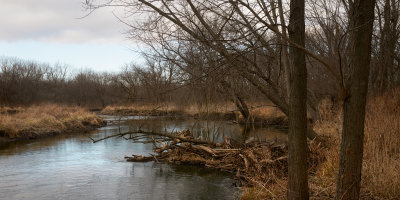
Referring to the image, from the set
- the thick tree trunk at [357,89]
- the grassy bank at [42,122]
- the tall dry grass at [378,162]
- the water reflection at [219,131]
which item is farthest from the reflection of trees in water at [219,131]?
the thick tree trunk at [357,89]

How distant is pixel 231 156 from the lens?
36.1 ft

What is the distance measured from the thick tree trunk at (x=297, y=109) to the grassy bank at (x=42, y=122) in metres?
18.2

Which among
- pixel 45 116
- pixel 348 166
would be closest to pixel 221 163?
pixel 348 166

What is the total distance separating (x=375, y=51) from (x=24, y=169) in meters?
14.2

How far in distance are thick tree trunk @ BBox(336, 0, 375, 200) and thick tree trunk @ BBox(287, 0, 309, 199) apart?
0.71 metres

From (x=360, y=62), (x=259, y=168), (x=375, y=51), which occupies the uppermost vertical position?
(x=375, y=51)

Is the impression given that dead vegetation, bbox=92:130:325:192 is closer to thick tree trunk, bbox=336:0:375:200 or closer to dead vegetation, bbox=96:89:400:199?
dead vegetation, bbox=96:89:400:199

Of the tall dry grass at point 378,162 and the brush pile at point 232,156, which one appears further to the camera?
the brush pile at point 232,156

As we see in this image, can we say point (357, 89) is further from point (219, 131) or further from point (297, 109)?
point (219, 131)

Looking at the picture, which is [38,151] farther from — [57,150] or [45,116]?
[45,116]

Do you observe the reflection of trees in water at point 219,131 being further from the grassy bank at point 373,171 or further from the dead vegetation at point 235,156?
the grassy bank at point 373,171

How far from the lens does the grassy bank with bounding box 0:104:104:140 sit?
19.3 meters

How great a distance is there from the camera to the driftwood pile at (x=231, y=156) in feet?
29.0

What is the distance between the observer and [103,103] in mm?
51125
